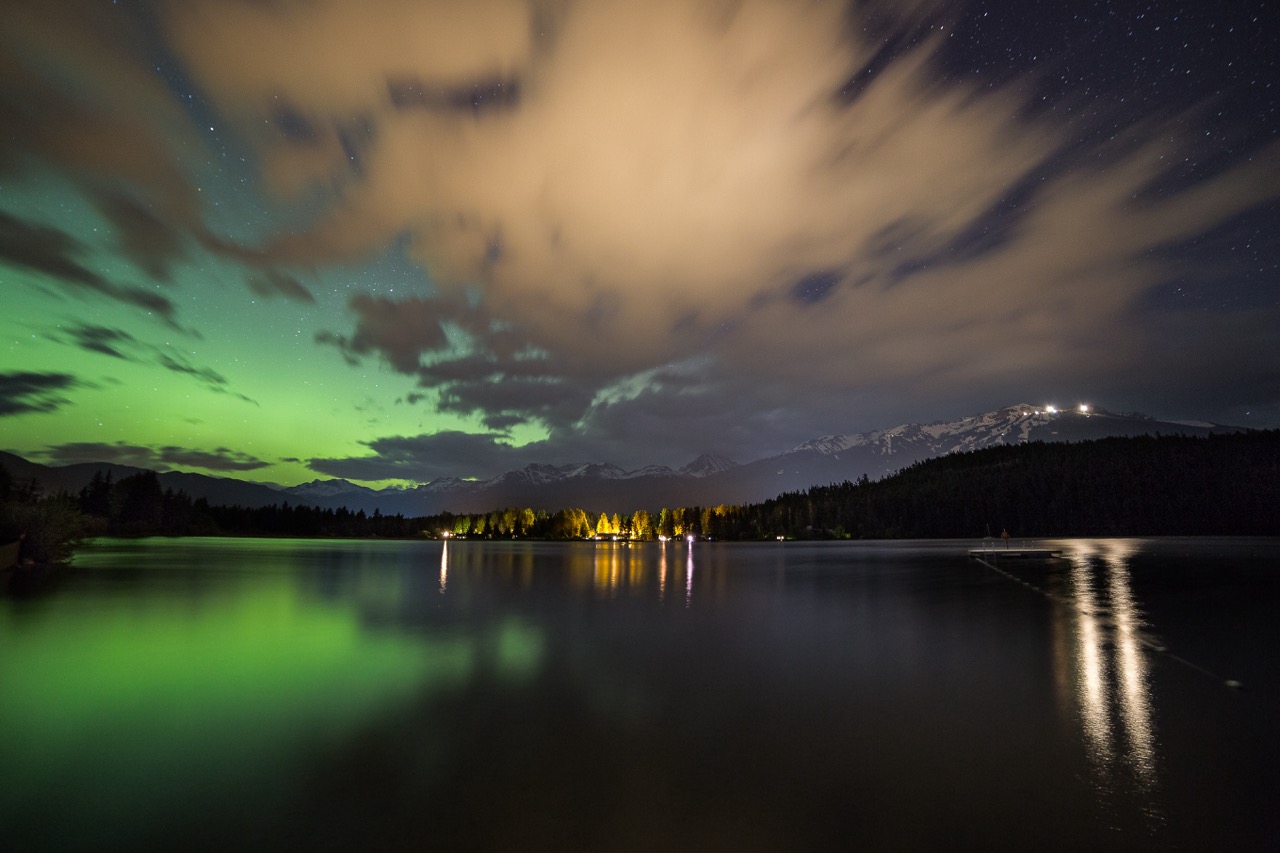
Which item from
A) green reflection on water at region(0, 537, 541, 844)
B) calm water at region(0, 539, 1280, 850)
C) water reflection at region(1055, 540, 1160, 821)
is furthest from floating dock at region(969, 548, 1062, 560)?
green reflection on water at region(0, 537, 541, 844)

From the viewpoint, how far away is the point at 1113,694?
41.6 ft

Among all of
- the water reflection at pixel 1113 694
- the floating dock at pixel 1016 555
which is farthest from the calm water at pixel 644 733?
the floating dock at pixel 1016 555

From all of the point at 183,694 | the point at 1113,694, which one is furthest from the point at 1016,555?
the point at 183,694

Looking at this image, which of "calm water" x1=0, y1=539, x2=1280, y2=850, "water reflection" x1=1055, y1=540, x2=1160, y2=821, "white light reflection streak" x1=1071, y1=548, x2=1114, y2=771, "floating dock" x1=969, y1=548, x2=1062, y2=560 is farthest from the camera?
"floating dock" x1=969, y1=548, x2=1062, y2=560

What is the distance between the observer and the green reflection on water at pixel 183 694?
8.49m

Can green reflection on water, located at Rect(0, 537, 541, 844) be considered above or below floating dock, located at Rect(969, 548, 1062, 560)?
above

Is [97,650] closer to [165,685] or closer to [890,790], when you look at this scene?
[165,685]

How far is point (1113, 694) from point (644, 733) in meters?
10.3

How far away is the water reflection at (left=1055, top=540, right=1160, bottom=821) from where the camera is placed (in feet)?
27.6

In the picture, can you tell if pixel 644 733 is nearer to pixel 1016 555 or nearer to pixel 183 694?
pixel 183 694

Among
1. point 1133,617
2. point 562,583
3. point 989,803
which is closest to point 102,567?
point 562,583

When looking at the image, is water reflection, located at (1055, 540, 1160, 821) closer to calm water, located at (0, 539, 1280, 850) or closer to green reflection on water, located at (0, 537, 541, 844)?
calm water, located at (0, 539, 1280, 850)

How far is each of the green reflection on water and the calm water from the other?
0.09 m

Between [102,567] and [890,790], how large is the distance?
216 feet
